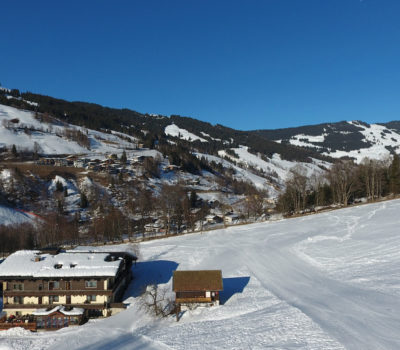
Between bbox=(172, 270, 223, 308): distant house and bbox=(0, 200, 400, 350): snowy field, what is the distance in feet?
4.53

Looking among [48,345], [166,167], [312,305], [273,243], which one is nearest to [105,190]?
[166,167]

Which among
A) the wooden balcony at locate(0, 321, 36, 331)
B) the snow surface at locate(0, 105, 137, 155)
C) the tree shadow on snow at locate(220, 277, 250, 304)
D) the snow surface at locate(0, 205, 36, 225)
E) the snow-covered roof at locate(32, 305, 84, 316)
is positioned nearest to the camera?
the wooden balcony at locate(0, 321, 36, 331)

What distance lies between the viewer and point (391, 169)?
89500 millimetres

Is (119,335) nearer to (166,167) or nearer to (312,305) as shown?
(312,305)

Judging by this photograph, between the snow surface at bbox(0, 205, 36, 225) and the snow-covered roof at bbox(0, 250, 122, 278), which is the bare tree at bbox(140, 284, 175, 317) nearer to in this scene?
the snow-covered roof at bbox(0, 250, 122, 278)

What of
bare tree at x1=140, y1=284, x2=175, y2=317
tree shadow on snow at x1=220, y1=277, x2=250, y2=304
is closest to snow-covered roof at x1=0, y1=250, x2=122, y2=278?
bare tree at x1=140, y1=284, x2=175, y2=317

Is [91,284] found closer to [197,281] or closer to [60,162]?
[197,281]

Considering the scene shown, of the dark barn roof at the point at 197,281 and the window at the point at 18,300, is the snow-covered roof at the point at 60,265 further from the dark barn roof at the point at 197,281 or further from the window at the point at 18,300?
the dark barn roof at the point at 197,281

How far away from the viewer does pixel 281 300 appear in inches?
1257

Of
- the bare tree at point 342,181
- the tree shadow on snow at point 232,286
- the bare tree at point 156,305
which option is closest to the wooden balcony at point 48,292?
the bare tree at point 156,305

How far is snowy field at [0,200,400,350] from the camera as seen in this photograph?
24188 mm

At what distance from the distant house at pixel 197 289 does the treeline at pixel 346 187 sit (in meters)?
58.6

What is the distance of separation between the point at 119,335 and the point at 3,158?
14718 centimetres

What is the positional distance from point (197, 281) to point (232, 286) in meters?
6.89
